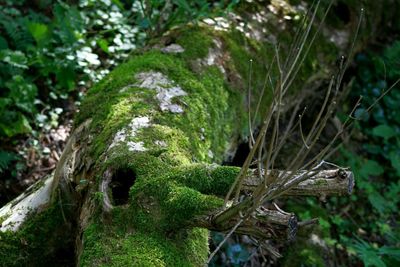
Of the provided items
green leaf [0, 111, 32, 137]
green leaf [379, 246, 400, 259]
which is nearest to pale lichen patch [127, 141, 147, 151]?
green leaf [0, 111, 32, 137]

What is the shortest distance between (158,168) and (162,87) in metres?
0.91

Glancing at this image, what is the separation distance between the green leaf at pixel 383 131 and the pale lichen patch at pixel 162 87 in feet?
9.24

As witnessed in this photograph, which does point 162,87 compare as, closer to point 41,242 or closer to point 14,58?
point 41,242

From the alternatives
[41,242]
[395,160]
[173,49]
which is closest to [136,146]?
[41,242]

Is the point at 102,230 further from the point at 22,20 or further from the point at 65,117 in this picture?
the point at 22,20

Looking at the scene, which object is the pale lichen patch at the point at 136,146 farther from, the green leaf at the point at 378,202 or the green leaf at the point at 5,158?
the green leaf at the point at 378,202

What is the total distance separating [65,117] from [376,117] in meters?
3.53

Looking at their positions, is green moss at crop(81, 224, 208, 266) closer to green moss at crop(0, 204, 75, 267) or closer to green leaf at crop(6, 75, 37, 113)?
green moss at crop(0, 204, 75, 267)

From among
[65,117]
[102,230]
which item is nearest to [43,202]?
[102,230]

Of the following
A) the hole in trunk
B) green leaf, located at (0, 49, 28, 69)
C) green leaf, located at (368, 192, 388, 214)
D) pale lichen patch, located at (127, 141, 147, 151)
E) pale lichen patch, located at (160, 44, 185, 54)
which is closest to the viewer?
the hole in trunk

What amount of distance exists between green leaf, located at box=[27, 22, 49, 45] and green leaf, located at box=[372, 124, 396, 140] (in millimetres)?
3509

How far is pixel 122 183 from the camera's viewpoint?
2.69 metres

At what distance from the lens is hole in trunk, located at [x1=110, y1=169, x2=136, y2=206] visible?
8.64ft

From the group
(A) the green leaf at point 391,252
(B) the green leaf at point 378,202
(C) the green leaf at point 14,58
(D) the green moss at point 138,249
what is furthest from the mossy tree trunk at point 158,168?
(A) the green leaf at point 391,252
